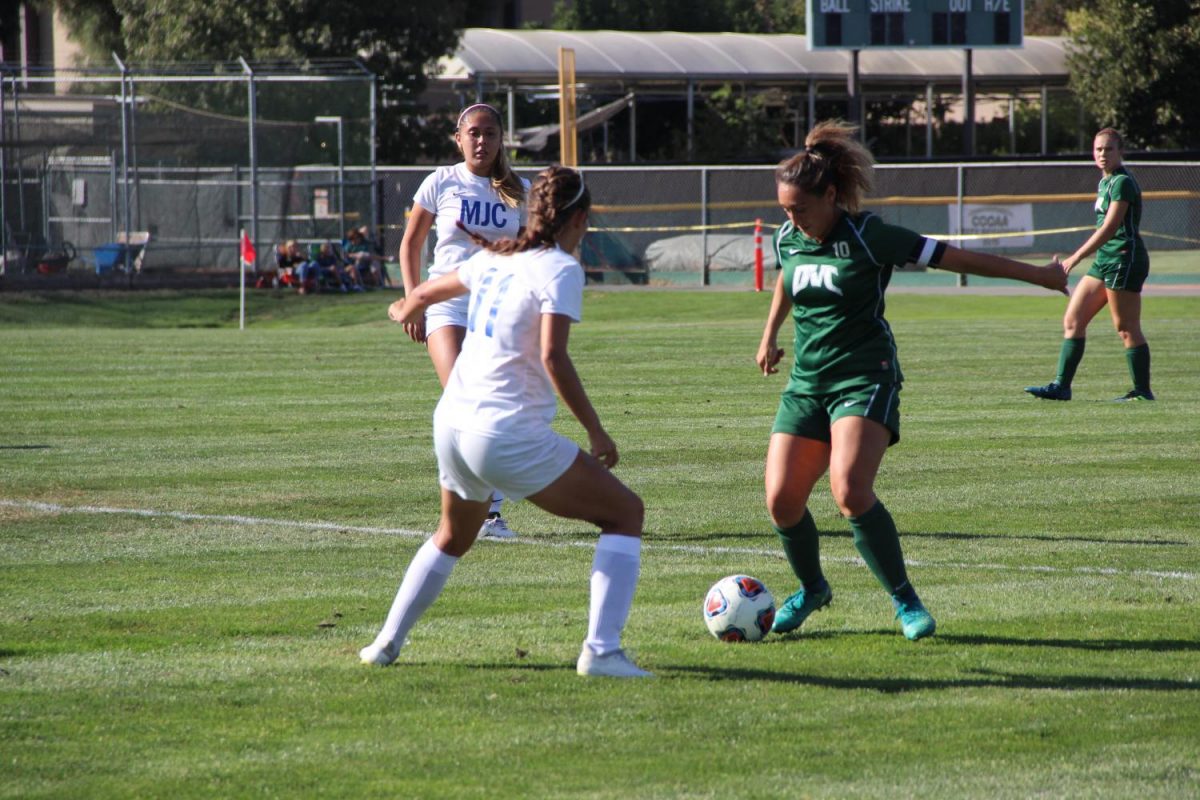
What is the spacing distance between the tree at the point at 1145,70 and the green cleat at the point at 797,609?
4200cm

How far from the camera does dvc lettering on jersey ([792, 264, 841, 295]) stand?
6219 mm

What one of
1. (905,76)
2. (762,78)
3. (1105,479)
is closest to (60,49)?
(762,78)

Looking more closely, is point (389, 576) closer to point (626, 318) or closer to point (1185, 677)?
point (1185, 677)

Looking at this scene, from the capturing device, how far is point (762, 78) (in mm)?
51000

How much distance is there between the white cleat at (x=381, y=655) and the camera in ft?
18.8

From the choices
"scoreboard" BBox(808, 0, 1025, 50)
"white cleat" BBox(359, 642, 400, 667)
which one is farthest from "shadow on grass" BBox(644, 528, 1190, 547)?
"scoreboard" BBox(808, 0, 1025, 50)

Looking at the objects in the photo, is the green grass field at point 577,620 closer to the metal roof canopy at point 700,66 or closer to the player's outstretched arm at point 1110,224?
the player's outstretched arm at point 1110,224

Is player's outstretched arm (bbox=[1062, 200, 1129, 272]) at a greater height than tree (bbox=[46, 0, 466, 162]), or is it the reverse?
tree (bbox=[46, 0, 466, 162])

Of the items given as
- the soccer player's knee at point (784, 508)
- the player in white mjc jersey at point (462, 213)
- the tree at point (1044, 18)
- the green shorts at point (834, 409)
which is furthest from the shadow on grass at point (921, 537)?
the tree at point (1044, 18)

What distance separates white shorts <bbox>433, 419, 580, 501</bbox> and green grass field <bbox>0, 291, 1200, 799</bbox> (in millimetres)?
711

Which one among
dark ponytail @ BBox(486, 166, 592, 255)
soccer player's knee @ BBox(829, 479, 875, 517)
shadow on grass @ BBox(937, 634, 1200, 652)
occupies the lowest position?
shadow on grass @ BBox(937, 634, 1200, 652)

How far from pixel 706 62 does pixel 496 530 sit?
43.5 meters

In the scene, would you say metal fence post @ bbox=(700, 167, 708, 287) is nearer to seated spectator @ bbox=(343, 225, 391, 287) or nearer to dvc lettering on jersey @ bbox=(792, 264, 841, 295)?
seated spectator @ bbox=(343, 225, 391, 287)

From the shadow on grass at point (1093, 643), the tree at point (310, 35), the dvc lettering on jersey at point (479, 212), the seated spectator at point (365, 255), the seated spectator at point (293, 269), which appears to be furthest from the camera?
the tree at point (310, 35)
